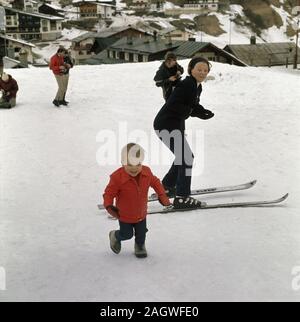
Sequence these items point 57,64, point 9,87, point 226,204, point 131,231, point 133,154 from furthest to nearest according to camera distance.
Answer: point 9,87 → point 57,64 → point 226,204 → point 131,231 → point 133,154

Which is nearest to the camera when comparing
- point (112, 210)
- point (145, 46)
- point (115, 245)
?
point (112, 210)

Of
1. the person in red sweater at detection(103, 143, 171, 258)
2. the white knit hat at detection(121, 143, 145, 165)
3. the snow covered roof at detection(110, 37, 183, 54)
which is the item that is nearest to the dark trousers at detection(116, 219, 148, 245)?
the person in red sweater at detection(103, 143, 171, 258)

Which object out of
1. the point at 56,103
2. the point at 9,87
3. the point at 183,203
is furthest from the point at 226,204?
the point at 9,87

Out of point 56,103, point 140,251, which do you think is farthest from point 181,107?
point 56,103

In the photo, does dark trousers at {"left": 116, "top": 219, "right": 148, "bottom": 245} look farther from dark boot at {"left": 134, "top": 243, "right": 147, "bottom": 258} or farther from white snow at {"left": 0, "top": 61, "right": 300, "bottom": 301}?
white snow at {"left": 0, "top": 61, "right": 300, "bottom": 301}

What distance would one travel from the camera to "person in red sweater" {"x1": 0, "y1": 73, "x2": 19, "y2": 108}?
11.7 m

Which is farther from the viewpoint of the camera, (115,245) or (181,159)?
(181,159)

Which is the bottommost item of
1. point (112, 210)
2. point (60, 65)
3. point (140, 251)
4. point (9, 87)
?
point (140, 251)

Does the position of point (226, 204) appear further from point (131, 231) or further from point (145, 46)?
point (145, 46)

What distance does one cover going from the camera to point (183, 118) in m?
5.26

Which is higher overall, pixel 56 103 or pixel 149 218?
pixel 56 103

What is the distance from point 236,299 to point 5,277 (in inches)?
81.9

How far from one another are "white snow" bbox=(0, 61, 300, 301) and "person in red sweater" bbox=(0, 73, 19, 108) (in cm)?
29
